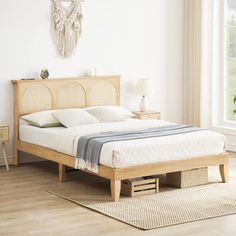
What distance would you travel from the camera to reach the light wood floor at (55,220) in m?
4.71

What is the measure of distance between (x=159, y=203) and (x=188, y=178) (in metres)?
0.66

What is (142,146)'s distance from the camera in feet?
18.7

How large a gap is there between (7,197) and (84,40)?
2480mm

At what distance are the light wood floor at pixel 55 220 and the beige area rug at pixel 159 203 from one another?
97 mm

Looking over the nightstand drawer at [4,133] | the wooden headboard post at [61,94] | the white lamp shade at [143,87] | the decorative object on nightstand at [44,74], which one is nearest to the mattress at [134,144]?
the nightstand drawer at [4,133]

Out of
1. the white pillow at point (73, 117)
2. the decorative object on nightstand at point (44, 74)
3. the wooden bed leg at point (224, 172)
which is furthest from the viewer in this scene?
the decorative object on nightstand at point (44, 74)

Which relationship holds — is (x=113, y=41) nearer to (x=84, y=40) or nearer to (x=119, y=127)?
(x=84, y=40)

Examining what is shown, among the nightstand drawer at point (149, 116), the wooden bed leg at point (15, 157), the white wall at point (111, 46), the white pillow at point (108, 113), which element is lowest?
the wooden bed leg at point (15, 157)

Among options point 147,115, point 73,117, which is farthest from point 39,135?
point 147,115

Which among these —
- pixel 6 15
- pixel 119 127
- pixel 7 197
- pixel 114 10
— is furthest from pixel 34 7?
pixel 7 197

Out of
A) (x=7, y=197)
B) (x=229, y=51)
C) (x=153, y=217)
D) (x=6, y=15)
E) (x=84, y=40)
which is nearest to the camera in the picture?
(x=153, y=217)

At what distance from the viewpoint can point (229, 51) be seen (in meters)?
8.07

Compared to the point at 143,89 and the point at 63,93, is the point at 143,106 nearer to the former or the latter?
the point at 143,89

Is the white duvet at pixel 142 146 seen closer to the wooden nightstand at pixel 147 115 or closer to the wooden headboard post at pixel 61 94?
the wooden headboard post at pixel 61 94
